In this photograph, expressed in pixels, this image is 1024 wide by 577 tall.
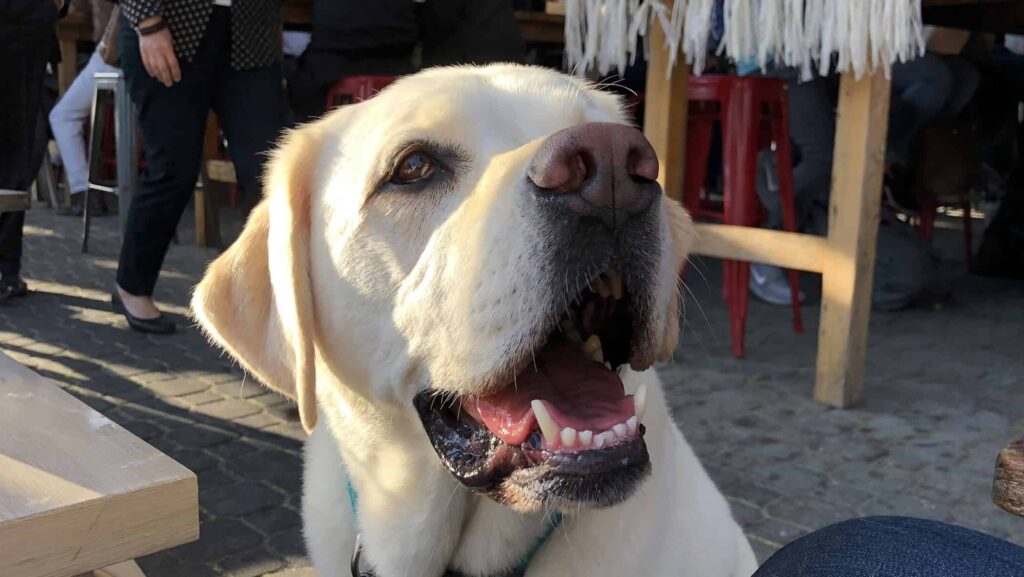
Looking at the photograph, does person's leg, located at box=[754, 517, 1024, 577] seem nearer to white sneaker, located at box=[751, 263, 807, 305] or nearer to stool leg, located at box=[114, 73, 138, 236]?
white sneaker, located at box=[751, 263, 807, 305]

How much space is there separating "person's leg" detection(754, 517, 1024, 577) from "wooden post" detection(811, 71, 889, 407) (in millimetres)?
2657

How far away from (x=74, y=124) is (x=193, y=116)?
5.16 m

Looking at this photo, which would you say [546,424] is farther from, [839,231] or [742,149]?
[742,149]

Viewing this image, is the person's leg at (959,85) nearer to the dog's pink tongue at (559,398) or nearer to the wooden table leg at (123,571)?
the dog's pink tongue at (559,398)

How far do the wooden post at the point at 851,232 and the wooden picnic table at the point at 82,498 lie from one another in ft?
10.0

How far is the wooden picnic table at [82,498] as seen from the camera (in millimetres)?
1183

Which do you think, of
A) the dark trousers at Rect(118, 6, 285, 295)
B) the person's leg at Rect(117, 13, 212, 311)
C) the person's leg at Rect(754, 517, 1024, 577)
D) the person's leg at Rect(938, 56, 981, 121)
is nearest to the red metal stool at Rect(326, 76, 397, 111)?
the dark trousers at Rect(118, 6, 285, 295)

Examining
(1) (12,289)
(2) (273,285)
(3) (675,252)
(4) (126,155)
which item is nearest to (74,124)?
(4) (126,155)

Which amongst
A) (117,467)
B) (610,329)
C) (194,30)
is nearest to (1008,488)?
(610,329)

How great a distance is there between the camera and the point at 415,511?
1864 mm

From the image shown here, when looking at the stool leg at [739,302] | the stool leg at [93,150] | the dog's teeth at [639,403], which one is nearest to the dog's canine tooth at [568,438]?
the dog's teeth at [639,403]

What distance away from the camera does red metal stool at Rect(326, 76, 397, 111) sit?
4336 millimetres

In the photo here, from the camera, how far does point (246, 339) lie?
6.08 ft

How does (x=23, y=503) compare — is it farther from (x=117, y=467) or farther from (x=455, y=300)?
(x=455, y=300)
